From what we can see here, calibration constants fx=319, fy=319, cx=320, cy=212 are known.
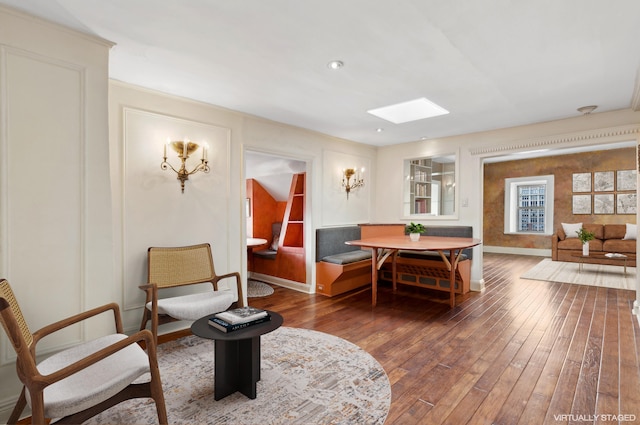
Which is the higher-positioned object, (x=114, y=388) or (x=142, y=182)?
(x=142, y=182)

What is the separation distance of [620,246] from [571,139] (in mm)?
3962

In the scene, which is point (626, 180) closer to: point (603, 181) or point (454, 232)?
point (603, 181)

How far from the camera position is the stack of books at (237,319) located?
2.03 m

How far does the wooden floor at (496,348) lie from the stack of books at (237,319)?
1.00m

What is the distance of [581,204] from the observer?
7.56 meters

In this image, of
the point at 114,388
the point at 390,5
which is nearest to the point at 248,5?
the point at 390,5

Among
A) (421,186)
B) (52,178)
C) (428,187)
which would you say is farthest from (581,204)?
(52,178)

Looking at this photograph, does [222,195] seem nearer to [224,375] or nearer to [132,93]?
[132,93]

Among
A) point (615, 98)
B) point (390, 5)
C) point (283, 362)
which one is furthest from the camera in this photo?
point (615, 98)

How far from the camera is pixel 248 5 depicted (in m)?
1.83

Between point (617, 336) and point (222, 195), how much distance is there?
4229 millimetres

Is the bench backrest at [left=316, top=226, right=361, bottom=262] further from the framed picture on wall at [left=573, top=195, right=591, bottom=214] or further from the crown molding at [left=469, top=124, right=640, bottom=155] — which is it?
the framed picture on wall at [left=573, top=195, right=591, bottom=214]

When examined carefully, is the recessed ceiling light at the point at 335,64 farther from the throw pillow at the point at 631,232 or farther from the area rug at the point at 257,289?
the throw pillow at the point at 631,232

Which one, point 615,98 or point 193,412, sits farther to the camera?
point 615,98
